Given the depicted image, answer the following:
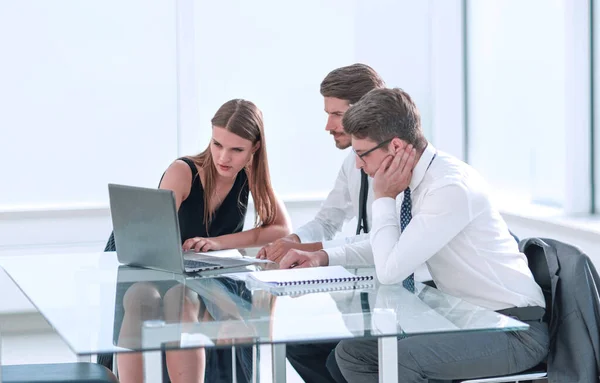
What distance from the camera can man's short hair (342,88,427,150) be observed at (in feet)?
8.25

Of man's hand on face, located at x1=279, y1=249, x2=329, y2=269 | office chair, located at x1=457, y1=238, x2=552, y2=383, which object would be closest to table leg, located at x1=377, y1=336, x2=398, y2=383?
office chair, located at x1=457, y1=238, x2=552, y2=383

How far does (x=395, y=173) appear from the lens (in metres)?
2.53

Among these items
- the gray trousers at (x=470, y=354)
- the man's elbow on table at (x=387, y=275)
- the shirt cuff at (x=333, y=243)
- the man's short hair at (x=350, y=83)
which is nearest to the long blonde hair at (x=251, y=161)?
the man's short hair at (x=350, y=83)

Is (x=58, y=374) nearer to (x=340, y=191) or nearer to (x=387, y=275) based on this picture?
(x=387, y=275)

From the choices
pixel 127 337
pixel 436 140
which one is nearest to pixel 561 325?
pixel 127 337

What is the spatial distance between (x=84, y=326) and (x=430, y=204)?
95 cm

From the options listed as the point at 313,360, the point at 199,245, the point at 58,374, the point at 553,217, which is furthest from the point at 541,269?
the point at 553,217

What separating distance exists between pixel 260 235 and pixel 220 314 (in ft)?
4.04

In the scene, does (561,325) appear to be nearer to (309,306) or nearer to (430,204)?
(430,204)

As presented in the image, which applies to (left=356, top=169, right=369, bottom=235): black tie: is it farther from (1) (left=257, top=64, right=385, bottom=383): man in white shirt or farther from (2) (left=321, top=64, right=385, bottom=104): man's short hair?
(2) (left=321, top=64, right=385, bottom=104): man's short hair

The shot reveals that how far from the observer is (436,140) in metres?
5.59

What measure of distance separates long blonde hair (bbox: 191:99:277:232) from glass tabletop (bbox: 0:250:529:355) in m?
0.67

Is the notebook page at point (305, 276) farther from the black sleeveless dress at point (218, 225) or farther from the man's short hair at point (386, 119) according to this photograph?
the black sleeveless dress at point (218, 225)

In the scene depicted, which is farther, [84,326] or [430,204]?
[430,204]
